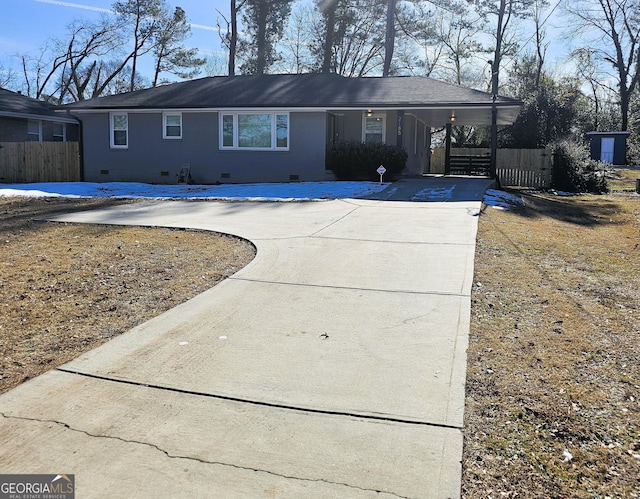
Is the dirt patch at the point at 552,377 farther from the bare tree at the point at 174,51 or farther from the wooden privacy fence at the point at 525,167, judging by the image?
the bare tree at the point at 174,51

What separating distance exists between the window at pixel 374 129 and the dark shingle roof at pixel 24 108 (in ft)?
43.0

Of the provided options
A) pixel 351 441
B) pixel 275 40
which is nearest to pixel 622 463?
pixel 351 441

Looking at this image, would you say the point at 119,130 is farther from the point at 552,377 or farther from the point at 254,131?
the point at 552,377

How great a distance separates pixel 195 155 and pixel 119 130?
3.43 m

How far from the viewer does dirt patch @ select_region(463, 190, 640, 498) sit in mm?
2820

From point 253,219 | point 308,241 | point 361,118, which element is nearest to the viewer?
point 308,241

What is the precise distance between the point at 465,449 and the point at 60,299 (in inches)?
170

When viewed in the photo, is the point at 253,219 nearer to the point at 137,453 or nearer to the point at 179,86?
the point at 137,453

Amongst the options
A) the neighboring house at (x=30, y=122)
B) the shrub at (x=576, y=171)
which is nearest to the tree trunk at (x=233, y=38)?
the neighboring house at (x=30, y=122)

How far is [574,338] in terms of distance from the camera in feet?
15.4

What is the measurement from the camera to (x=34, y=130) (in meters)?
26.5

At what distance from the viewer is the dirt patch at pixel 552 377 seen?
9.25 ft

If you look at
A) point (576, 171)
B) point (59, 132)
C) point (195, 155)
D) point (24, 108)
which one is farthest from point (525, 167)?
point (59, 132)

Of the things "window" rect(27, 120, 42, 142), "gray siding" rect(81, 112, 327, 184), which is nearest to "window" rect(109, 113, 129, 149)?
"gray siding" rect(81, 112, 327, 184)
